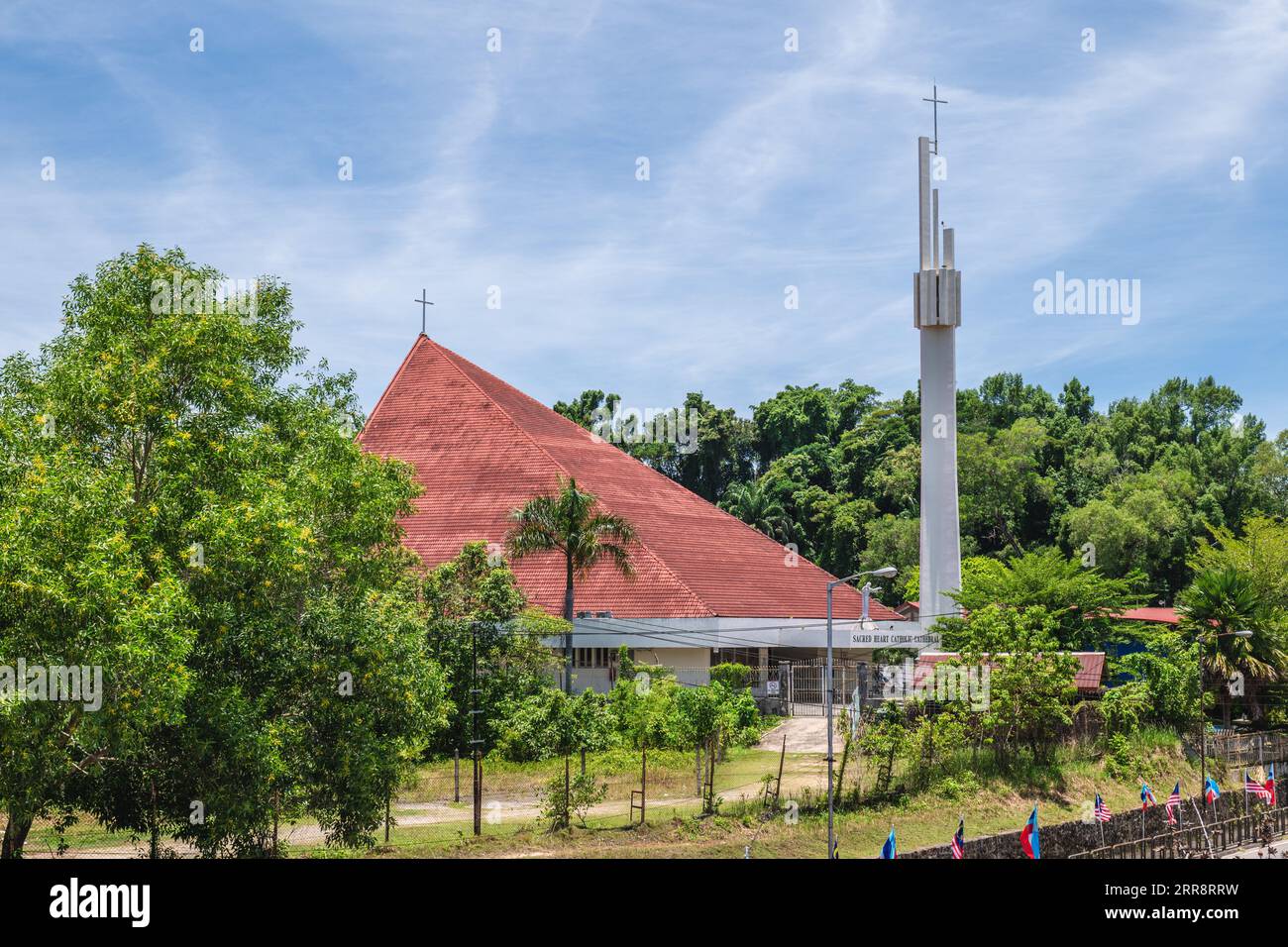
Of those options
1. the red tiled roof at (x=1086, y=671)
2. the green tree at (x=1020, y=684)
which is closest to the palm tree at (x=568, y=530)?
the red tiled roof at (x=1086, y=671)

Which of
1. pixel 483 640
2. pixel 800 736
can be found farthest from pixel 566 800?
pixel 800 736

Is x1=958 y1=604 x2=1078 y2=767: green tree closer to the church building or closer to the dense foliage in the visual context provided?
the church building

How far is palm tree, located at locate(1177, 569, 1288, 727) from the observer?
150 feet

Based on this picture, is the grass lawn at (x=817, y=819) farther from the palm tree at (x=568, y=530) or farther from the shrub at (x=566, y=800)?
the palm tree at (x=568, y=530)

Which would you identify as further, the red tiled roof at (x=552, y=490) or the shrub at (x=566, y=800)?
the red tiled roof at (x=552, y=490)

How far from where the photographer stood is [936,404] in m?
55.5

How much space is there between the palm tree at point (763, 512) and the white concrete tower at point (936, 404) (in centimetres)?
2610

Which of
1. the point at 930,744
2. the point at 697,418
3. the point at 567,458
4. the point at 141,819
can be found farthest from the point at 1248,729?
the point at 697,418

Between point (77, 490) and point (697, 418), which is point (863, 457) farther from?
point (77, 490)

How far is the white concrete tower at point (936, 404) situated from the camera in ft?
177

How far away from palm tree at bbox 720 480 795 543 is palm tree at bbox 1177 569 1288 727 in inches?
1433

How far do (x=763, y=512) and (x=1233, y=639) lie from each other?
38.2 m

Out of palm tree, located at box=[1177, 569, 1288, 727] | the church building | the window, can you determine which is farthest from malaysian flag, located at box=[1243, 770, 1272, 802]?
the window

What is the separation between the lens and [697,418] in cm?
9394
